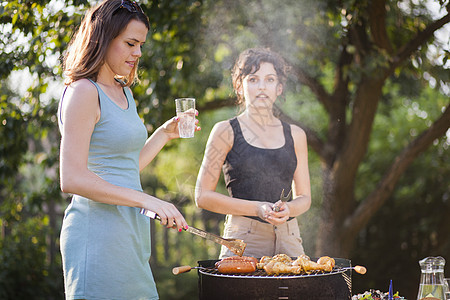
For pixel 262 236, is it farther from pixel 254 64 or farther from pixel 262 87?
pixel 254 64

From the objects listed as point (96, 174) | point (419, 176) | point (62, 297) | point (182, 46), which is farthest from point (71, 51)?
point (419, 176)

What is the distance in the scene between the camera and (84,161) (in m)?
1.72

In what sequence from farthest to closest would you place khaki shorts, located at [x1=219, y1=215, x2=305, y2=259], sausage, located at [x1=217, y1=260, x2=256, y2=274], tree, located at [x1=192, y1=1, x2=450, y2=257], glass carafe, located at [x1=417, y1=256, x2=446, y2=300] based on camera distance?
tree, located at [x1=192, y1=1, x2=450, y2=257]
khaki shorts, located at [x1=219, y1=215, x2=305, y2=259]
glass carafe, located at [x1=417, y1=256, x2=446, y2=300]
sausage, located at [x1=217, y1=260, x2=256, y2=274]

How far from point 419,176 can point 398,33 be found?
195 cm

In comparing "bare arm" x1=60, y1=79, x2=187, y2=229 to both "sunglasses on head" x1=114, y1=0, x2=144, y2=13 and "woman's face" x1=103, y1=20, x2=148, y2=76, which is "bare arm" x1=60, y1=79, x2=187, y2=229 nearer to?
"woman's face" x1=103, y1=20, x2=148, y2=76

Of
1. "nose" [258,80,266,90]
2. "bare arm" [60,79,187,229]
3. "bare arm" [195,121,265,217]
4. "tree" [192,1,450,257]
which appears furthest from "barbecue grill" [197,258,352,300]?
"tree" [192,1,450,257]

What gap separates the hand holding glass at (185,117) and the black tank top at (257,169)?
403 mm

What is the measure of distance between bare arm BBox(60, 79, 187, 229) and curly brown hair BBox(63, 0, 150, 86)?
8 centimetres

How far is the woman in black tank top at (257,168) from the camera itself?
256 centimetres

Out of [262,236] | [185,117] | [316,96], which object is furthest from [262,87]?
[316,96]

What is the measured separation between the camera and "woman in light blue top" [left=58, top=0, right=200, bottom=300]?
1.74 meters

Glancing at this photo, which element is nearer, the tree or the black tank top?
the black tank top

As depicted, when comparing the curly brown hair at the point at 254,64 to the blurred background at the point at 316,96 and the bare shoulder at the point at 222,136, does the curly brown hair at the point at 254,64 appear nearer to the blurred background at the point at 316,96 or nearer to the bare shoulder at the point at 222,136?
the bare shoulder at the point at 222,136

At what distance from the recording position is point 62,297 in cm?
574
